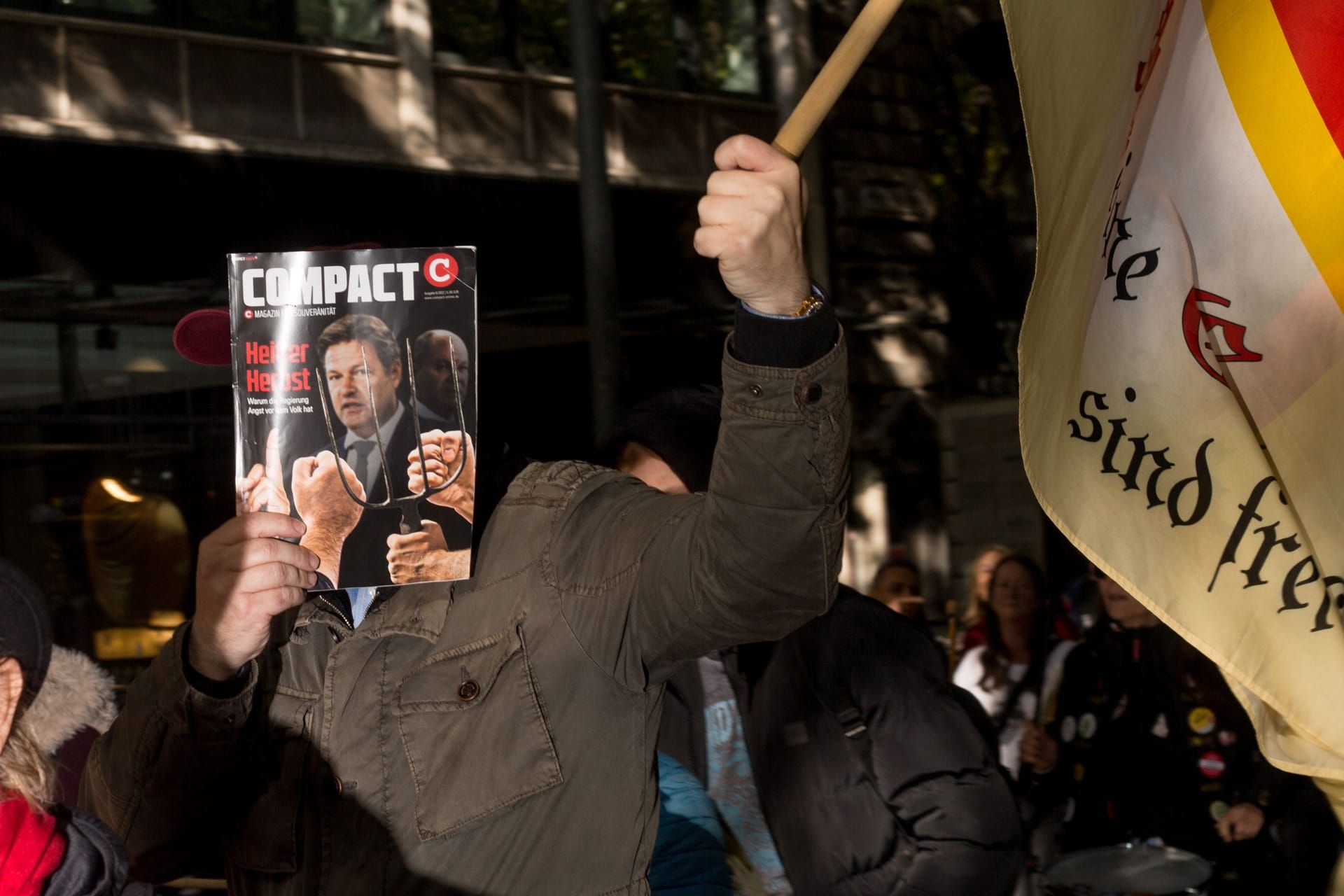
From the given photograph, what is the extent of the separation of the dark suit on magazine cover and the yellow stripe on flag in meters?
1.28

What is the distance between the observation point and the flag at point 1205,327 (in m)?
2.04

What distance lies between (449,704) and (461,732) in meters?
0.04

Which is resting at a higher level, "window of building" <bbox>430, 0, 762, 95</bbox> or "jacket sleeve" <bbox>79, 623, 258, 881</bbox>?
"window of building" <bbox>430, 0, 762, 95</bbox>

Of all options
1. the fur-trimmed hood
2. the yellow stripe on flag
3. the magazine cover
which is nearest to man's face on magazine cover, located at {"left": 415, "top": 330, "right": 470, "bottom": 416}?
the magazine cover

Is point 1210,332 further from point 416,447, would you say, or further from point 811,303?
point 416,447

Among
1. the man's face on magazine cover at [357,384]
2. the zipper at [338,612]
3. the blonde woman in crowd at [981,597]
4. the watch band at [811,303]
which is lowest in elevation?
the blonde woman in crowd at [981,597]

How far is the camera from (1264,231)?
2.12m

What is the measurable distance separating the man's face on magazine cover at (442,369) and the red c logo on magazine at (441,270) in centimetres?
7

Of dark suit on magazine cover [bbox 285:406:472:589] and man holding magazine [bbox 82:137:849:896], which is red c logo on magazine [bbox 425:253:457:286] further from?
man holding magazine [bbox 82:137:849:896]

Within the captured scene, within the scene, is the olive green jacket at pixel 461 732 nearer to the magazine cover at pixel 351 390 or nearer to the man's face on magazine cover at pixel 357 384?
the magazine cover at pixel 351 390

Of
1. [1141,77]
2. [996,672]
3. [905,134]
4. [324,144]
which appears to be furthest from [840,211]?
[1141,77]

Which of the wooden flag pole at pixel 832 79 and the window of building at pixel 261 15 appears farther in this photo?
the window of building at pixel 261 15

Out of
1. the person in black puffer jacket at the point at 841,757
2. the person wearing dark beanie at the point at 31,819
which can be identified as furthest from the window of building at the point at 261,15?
the person wearing dark beanie at the point at 31,819

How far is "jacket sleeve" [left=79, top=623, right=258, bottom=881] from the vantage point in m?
2.02
